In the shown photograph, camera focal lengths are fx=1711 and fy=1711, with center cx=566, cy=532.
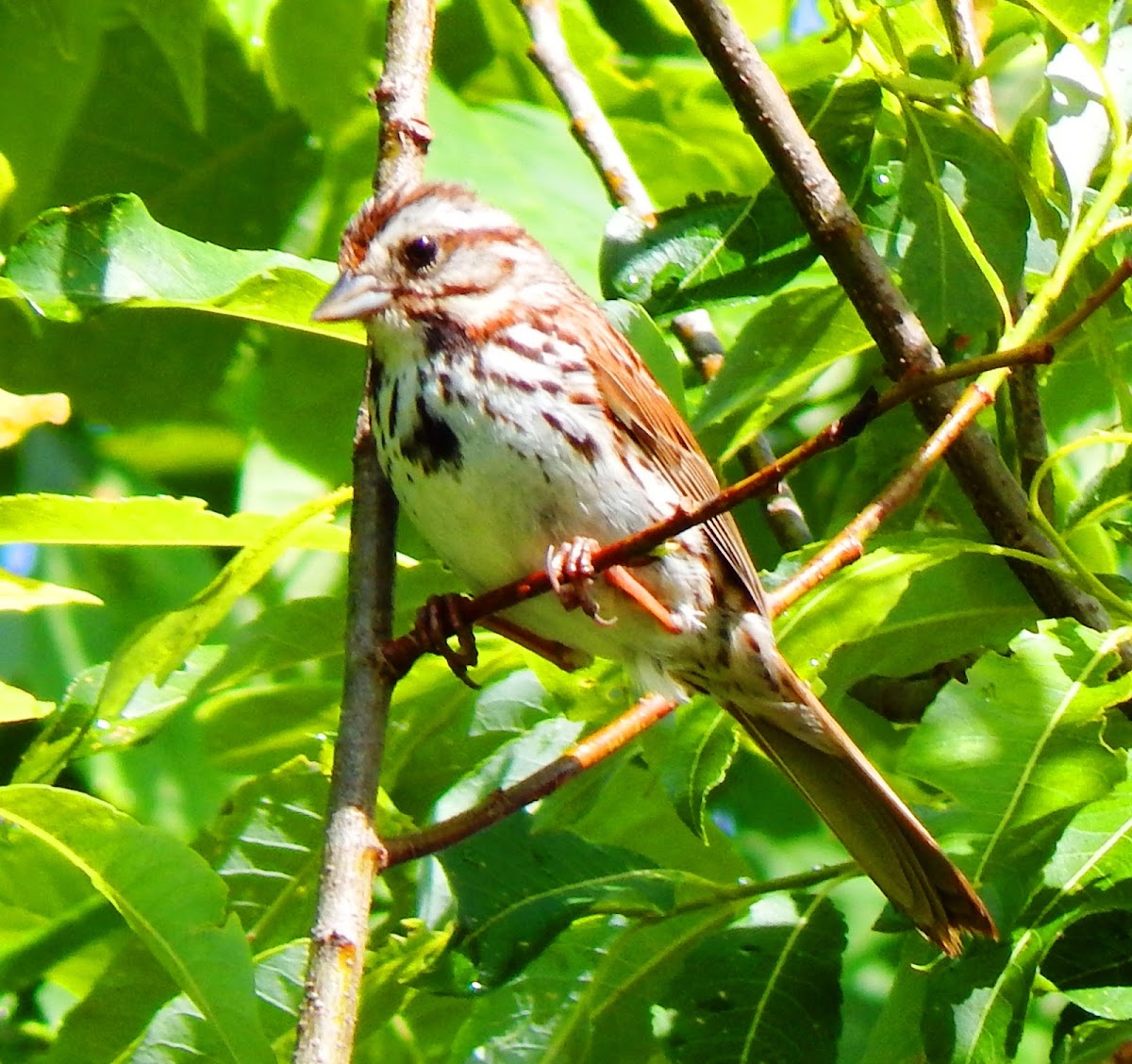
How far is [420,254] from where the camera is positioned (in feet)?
7.11

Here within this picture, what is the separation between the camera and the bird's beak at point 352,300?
1850 millimetres

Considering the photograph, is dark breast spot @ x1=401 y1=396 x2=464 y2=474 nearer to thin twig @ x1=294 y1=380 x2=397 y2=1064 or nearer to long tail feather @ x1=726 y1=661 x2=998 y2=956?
thin twig @ x1=294 y1=380 x2=397 y2=1064

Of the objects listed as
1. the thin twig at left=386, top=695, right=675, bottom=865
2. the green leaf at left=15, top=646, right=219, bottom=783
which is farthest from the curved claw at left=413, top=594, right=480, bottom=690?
the green leaf at left=15, top=646, right=219, bottom=783

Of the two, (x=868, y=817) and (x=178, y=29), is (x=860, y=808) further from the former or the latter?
(x=178, y=29)

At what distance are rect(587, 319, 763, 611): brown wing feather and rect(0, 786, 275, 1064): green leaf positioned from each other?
0.89 metres

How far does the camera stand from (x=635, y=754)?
1.91 meters

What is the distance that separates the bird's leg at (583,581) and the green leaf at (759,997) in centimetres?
36

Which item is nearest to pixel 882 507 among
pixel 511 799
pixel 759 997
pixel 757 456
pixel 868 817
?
pixel 511 799

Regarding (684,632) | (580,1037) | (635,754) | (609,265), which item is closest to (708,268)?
(609,265)

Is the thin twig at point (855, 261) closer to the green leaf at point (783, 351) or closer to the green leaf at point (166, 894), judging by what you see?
the green leaf at point (783, 351)

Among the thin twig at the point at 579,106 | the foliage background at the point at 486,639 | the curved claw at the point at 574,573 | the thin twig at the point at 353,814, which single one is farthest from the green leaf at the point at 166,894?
the thin twig at the point at 579,106

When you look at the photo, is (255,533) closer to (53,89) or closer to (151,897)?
(151,897)

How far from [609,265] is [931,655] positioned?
59cm

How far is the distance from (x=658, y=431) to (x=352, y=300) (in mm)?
447
